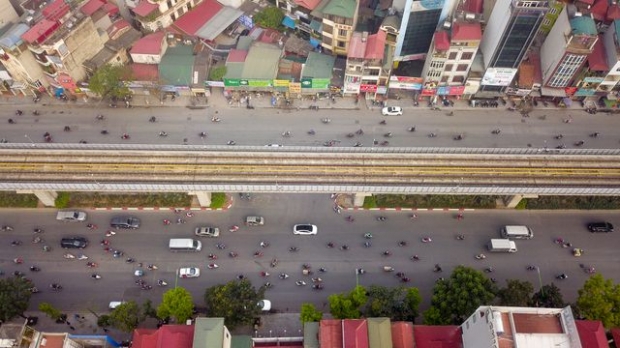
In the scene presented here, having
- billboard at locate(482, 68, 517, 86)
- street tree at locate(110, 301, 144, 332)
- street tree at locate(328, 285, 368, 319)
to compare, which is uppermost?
billboard at locate(482, 68, 517, 86)

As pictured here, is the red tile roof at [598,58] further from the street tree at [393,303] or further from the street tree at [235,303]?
the street tree at [235,303]

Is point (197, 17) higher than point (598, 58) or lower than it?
higher

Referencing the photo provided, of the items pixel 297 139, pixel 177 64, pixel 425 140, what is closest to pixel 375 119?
pixel 425 140

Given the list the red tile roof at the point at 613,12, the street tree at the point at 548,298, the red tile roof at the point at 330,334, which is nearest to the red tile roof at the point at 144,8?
the red tile roof at the point at 330,334

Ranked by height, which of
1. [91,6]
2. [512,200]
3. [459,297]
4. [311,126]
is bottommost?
[459,297]

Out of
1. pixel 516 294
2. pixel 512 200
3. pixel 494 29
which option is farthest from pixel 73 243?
pixel 494 29

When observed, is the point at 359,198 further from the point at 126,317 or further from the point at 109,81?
the point at 109,81

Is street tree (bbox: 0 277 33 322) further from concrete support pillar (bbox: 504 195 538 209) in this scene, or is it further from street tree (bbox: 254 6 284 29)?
concrete support pillar (bbox: 504 195 538 209)

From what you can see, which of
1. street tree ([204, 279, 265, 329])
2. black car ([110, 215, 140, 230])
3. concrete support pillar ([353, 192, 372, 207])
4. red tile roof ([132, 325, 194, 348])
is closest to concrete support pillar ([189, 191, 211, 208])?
black car ([110, 215, 140, 230])
